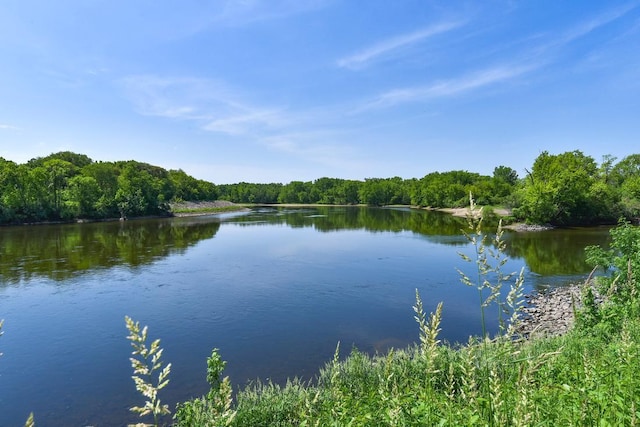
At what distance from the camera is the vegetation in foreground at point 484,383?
8.32 feet

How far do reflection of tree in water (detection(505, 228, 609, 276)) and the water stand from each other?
218 millimetres

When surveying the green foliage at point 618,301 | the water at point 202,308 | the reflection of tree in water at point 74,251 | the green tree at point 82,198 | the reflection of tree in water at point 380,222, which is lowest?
the water at point 202,308

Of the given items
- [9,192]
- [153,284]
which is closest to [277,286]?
[153,284]

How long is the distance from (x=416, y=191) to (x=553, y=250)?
102m

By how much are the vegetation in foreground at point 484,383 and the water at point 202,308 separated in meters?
3.08

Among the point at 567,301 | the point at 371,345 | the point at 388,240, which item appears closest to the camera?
the point at 371,345

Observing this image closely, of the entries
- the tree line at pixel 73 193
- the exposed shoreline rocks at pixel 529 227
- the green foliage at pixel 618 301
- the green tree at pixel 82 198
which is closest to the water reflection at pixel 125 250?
the exposed shoreline rocks at pixel 529 227

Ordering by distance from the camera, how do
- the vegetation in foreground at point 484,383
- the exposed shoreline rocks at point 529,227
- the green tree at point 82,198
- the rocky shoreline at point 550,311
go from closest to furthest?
the vegetation in foreground at point 484,383, the rocky shoreline at point 550,311, the exposed shoreline rocks at point 529,227, the green tree at point 82,198

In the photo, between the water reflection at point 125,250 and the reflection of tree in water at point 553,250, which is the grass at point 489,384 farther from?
the water reflection at point 125,250

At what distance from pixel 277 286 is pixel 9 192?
70.1 m

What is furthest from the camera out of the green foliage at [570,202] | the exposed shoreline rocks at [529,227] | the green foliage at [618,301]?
the green foliage at [570,202]

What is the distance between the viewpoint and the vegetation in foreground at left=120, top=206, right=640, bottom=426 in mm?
2537

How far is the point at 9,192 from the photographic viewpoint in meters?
66.8

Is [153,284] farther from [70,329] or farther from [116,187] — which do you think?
[116,187]
